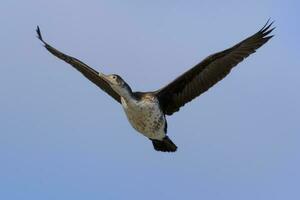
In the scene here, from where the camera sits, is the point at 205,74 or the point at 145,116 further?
the point at 205,74

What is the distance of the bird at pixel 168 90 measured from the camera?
20.7 metres

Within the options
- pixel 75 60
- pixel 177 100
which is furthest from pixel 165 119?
pixel 75 60

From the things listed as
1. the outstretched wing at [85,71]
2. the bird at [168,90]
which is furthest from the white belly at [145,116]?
the outstretched wing at [85,71]

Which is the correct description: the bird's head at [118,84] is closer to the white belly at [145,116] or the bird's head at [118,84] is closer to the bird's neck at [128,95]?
the bird's neck at [128,95]

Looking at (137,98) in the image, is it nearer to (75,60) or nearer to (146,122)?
(146,122)

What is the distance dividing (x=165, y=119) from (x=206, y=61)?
1.25 m

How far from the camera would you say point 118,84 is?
20.8 metres

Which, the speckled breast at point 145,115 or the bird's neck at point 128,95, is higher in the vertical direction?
the bird's neck at point 128,95

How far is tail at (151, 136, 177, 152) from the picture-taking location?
21844 mm

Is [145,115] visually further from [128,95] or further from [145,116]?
[128,95]

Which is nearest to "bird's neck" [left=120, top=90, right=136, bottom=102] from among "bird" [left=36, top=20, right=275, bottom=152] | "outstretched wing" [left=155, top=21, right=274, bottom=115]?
"bird" [left=36, top=20, right=275, bottom=152]

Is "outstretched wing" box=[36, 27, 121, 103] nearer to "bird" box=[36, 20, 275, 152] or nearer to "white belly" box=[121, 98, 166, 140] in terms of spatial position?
"bird" box=[36, 20, 275, 152]

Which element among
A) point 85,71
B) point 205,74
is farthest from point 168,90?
point 85,71

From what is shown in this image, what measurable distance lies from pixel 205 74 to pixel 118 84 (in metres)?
1.76
